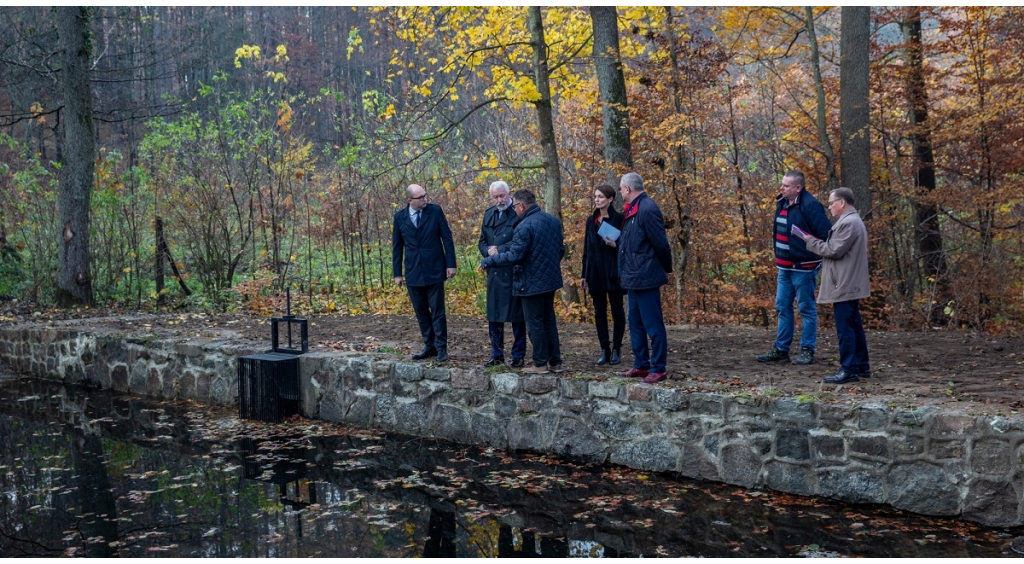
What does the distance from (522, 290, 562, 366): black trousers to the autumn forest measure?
490 cm

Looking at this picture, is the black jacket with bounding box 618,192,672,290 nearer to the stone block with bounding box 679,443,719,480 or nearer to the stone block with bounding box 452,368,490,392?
the stone block with bounding box 679,443,719,480

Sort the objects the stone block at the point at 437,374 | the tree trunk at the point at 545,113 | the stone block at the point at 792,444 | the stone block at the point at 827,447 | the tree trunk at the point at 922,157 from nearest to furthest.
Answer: the stone block at the point at 827,447
the stone block at the point at 792,444
the stone block at the point at 437,374
the tree trunk at the point at 545,113
the tree trunk at the point at 922,157

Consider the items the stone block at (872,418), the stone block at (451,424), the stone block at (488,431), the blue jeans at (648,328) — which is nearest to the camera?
the stone block at (872,418)

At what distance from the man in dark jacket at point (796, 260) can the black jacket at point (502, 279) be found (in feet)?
7.58

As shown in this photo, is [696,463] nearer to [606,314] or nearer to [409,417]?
[606,314]

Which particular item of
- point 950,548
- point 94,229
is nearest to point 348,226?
point 94,229

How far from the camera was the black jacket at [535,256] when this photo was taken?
279 inches

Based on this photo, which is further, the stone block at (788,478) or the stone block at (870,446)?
the stone block at (788,478)

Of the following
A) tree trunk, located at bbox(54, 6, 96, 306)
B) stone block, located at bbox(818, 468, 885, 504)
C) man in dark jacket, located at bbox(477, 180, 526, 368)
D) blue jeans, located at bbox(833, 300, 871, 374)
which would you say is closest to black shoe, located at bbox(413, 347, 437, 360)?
man in dark jacket, located at bbox(477, 180, 526, 368)

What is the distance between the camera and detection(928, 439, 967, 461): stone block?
513 cm

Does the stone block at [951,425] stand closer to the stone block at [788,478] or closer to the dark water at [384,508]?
the dark water at [384,508]

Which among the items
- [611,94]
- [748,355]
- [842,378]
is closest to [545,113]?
[611,94]

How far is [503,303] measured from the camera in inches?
290

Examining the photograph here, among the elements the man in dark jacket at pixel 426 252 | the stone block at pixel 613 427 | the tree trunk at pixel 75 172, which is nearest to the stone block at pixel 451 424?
the man in dark jacket at pixel 426 252
